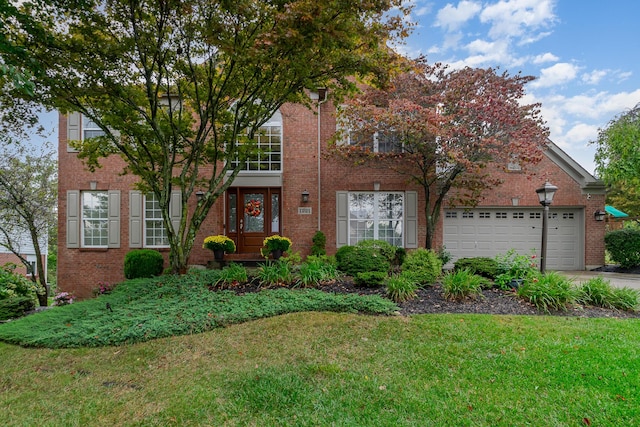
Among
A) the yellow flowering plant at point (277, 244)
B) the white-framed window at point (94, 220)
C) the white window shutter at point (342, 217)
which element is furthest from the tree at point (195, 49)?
the white-framed window at point (94, 220)

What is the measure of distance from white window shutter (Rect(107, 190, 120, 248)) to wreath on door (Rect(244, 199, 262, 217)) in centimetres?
406

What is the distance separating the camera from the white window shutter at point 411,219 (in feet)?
33.8

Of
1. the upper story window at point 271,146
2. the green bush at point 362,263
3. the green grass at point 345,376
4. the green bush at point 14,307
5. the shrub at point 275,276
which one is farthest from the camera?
the upper story window at point 271,146

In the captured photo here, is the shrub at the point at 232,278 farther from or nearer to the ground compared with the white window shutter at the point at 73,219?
nearer to the ground

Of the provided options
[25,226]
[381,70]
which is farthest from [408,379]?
[25,226]

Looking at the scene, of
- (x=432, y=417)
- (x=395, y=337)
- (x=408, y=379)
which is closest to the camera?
(x=432, y=417)

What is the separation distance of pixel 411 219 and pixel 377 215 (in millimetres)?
1090

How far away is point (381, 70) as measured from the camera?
594cm

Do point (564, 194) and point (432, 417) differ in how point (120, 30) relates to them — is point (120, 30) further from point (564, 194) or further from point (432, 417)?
point (564, 194)

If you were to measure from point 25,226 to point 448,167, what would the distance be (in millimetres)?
14324

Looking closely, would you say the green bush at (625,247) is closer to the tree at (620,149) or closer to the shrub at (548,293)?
the tree at (620,149)

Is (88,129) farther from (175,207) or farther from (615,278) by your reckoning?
(615,278)

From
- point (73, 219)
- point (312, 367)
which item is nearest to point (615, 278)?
point (312, 367)

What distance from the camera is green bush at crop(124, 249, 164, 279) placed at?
9.17m
